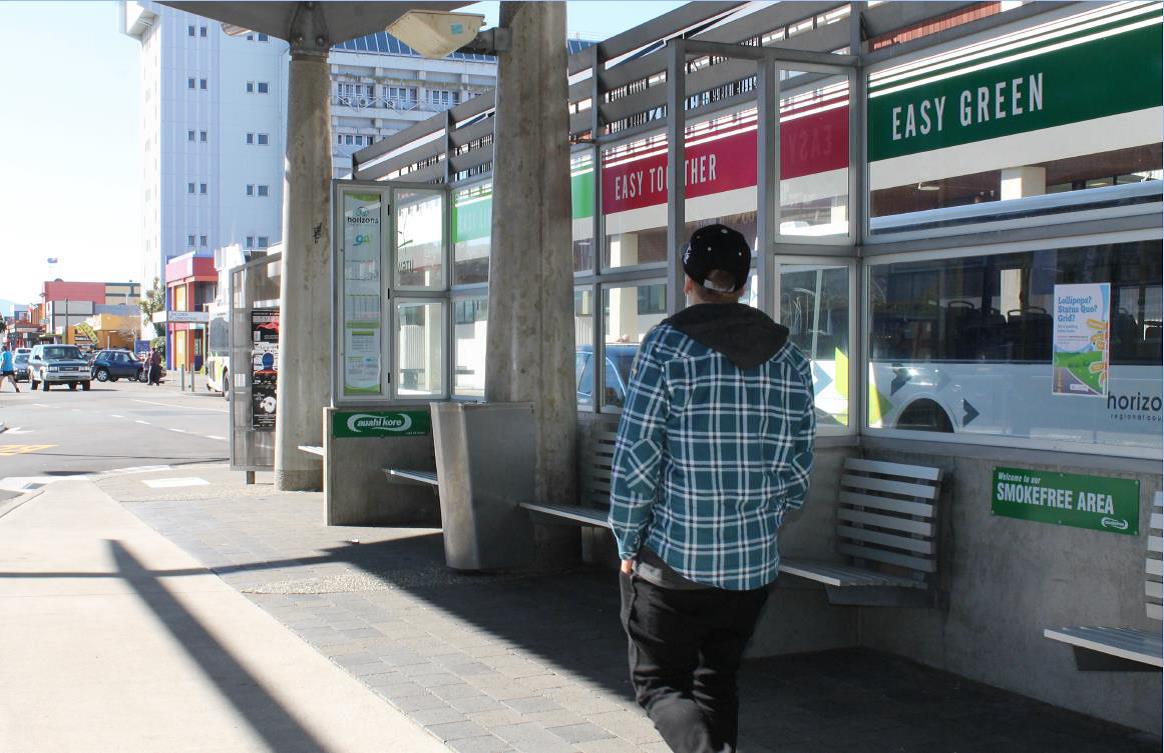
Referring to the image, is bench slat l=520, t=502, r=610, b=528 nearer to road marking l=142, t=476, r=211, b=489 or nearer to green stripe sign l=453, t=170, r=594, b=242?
green stripe sign l=453, t=170, r=594, b=242

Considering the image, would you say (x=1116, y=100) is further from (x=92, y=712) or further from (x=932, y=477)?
(x=92, y=712)

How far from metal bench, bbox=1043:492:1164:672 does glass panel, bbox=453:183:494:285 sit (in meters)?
6.89

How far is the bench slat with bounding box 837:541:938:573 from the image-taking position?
5.89 meters

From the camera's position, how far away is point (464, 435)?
820 centimetres

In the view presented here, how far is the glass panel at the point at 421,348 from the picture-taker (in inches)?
452

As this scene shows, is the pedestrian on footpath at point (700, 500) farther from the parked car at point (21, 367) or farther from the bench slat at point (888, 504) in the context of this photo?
the parked car at point (21, 367)

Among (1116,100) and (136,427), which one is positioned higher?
(1116,100)

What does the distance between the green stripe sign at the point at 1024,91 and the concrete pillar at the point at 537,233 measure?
2.59 meters

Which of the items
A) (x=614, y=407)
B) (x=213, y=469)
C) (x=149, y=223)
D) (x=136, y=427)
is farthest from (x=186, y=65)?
(x=614, y=407)

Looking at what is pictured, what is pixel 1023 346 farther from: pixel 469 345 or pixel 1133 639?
pixel 469 345

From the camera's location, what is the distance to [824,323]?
6805mm

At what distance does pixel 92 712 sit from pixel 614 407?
4.49 metres

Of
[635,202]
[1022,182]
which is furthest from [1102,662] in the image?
[635,202]

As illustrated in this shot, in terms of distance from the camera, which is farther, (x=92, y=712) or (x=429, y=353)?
(x=429, y=353)
